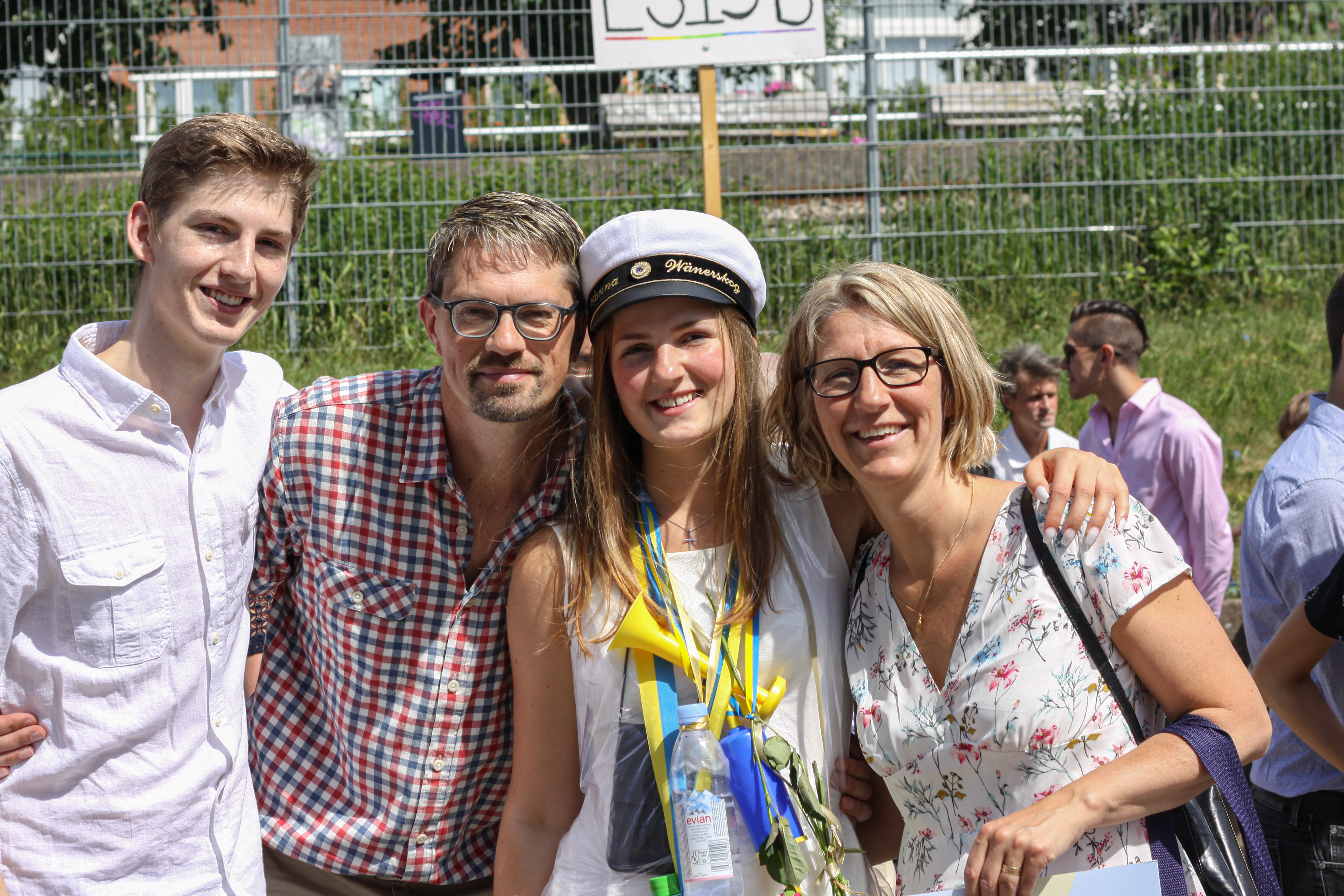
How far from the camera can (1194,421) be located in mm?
5371

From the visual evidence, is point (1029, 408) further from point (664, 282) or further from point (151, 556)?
point (151, 556)

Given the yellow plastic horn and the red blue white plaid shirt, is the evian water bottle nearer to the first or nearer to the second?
the yellow plastic horn

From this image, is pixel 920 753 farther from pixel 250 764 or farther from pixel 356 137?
pixel 356 137

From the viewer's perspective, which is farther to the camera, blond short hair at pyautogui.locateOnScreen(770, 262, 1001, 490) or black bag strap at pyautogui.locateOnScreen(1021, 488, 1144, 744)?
blond short hair at pyautogui.locateOnScreen(770, 262, 1001, 490)

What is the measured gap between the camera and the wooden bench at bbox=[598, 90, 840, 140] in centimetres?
700

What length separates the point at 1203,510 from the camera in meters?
5.25

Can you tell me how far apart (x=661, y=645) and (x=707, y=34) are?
3.33m

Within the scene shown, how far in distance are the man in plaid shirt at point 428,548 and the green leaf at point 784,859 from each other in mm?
748

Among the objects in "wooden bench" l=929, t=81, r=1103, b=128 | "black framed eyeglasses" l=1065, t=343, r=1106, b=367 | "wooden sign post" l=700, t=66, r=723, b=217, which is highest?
"wooden bench" l=929, t=81, r=1103, b=128

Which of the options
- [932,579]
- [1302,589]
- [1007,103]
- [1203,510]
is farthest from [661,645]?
[1007,103]

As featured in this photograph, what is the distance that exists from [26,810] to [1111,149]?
7.30 m

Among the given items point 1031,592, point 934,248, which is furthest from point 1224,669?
point 934,248

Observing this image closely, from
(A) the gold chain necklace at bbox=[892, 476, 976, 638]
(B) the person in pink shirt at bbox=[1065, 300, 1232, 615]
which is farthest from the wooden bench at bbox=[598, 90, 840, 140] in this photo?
(A) the gold chain necklace at bbox=[892, 476, 976, 638]

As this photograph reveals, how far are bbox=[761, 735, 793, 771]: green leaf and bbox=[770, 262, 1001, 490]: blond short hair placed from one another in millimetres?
606
